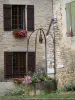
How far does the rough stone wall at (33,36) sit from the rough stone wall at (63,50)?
571 mm

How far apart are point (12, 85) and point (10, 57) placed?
62.7 inches

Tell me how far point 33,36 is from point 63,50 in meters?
1.98

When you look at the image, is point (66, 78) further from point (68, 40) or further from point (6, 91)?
point (6, 91)

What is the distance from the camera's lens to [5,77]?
2044 centimetres

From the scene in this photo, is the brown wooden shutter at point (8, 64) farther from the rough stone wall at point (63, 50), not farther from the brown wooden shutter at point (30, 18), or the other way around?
the rough stone wall at point (63, 50)

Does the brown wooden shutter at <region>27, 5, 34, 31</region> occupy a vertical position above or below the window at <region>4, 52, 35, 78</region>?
above

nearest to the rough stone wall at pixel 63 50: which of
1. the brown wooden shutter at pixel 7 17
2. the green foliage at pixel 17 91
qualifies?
the green foliage at pixel 17 91

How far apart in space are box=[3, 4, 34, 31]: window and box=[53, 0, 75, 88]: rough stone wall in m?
1.46

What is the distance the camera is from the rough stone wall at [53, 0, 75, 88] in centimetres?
1994

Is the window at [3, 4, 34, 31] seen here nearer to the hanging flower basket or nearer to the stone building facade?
the stone building facade

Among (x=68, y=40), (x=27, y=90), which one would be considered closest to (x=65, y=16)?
(x=68, y=40)

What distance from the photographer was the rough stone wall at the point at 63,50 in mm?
19938

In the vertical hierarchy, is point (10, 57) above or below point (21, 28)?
below

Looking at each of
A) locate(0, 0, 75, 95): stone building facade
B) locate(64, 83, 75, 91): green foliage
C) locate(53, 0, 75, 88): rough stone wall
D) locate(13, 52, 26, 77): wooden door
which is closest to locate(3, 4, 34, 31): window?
locate(0, 0, 75, 95): stone building facade
